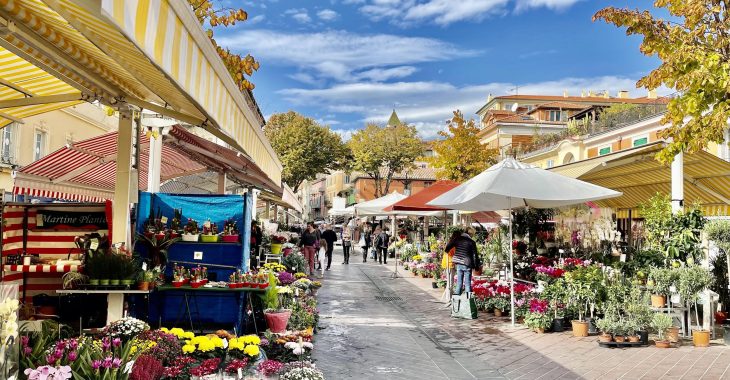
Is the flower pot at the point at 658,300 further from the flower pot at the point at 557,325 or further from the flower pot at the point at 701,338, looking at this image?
the flower pot at the point at 557,325

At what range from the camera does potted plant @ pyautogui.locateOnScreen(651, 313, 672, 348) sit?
828cm

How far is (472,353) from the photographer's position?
26.7ft

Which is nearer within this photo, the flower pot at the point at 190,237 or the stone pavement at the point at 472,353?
the stone pavement at the point at 472,353

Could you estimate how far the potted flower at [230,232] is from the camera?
8.29 m

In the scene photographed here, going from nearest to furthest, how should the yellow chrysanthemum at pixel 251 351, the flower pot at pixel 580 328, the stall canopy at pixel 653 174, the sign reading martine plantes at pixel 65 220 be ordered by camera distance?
the yellow chrysanthemum at pixel 251 351, the sign reading martine plantes at pixel 65 220, the flower pot at pixel 580 328, the stall canopy at pixel 653 174

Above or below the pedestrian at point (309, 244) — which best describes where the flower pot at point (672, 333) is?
below

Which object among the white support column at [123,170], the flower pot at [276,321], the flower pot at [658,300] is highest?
the white support column at [123,170]

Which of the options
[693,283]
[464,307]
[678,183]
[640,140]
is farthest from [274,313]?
[640,140]

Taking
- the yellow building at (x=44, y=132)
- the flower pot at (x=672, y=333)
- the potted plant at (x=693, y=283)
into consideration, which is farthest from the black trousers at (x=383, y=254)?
the flower pot at (x=672, y=333)

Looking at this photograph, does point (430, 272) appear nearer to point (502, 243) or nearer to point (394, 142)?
point (502, 243)

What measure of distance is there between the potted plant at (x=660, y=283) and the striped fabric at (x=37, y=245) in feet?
26.1

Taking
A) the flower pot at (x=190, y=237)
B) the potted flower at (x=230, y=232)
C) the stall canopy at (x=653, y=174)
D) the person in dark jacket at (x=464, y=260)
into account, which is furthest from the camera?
the person in dark jacket at (x=464, y=260)

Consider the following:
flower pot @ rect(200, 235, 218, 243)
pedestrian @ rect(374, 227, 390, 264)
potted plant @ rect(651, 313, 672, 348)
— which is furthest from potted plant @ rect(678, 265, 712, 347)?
pedestrian @ rect(374, 227, 390, 264)

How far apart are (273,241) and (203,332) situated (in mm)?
7871
